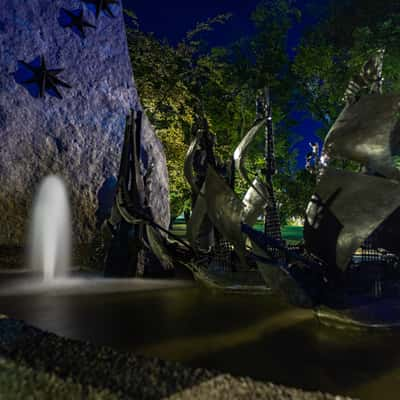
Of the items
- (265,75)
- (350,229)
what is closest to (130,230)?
(350,229)

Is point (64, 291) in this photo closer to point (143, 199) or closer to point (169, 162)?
point (143, 199)

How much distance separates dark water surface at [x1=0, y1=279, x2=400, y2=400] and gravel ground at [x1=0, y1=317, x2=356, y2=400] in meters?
0.32

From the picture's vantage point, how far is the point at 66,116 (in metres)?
11.5

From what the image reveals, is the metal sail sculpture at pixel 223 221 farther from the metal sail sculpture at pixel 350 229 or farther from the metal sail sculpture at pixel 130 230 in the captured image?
the metal sail sculpture at pixel 130 230

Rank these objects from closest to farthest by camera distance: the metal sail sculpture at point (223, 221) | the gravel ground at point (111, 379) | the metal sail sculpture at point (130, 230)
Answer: the gravel ground at point (111, 379)
the metal sail sculpture at point (223, 221)
the metal sail sculpture at point (130, 230)

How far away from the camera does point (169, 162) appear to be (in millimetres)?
19688

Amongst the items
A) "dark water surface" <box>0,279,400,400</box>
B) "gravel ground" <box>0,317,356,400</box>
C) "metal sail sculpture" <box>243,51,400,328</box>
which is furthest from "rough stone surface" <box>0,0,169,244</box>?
"gravel ground" <box>0,317,356,400</box>

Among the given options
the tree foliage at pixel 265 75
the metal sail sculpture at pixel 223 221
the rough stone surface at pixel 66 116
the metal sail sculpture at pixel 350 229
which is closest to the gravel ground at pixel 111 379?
the metal sail sculpture at pixel 350 229

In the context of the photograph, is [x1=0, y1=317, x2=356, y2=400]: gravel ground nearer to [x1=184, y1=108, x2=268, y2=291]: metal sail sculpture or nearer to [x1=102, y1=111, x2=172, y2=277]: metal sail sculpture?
[x1=184, y1=108, x2=268, y2=291]: metal sail sculpture

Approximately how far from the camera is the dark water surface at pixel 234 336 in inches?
113

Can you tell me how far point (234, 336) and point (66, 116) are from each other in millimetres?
9931

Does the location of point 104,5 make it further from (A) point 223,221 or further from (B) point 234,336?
(B) point 234,336

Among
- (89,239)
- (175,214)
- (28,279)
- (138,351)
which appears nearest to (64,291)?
(28,279)

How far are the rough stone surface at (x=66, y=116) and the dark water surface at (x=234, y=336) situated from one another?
200 inches
